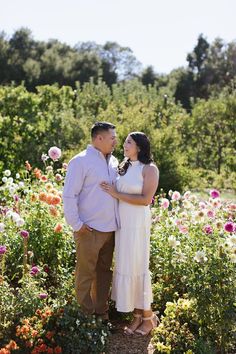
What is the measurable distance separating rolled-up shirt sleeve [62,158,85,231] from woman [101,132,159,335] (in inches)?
7.6

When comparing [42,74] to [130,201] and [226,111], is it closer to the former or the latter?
[226,111]

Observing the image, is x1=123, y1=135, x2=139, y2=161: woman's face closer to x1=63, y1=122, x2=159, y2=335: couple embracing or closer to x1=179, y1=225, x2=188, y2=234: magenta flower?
x1=63, y1=122, x2=159, y2=335: couple embracing

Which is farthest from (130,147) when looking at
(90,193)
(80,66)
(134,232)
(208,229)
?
(80,66)

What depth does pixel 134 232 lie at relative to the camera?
13.4 ft

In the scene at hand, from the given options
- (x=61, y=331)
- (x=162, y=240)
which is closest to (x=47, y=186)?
(x=162, y=240)

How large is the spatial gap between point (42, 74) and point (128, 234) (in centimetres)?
2765

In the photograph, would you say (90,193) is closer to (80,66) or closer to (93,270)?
(93,270)

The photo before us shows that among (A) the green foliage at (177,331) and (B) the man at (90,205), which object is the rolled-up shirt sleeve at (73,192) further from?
(A) the green foliage at (177,331)

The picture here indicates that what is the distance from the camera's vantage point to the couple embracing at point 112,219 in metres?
3.95

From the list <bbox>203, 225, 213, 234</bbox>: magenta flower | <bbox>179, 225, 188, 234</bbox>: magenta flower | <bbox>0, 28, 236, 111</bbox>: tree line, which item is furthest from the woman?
<bbox>0, 28, 236, 111</bbox>: tree line

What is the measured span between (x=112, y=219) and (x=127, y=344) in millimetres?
978

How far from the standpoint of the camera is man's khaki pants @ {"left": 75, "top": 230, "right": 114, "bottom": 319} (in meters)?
3.98

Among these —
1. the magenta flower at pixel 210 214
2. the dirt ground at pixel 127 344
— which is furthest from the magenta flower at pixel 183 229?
the dirt ground at pixel 127 344

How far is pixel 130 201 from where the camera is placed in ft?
13.0
